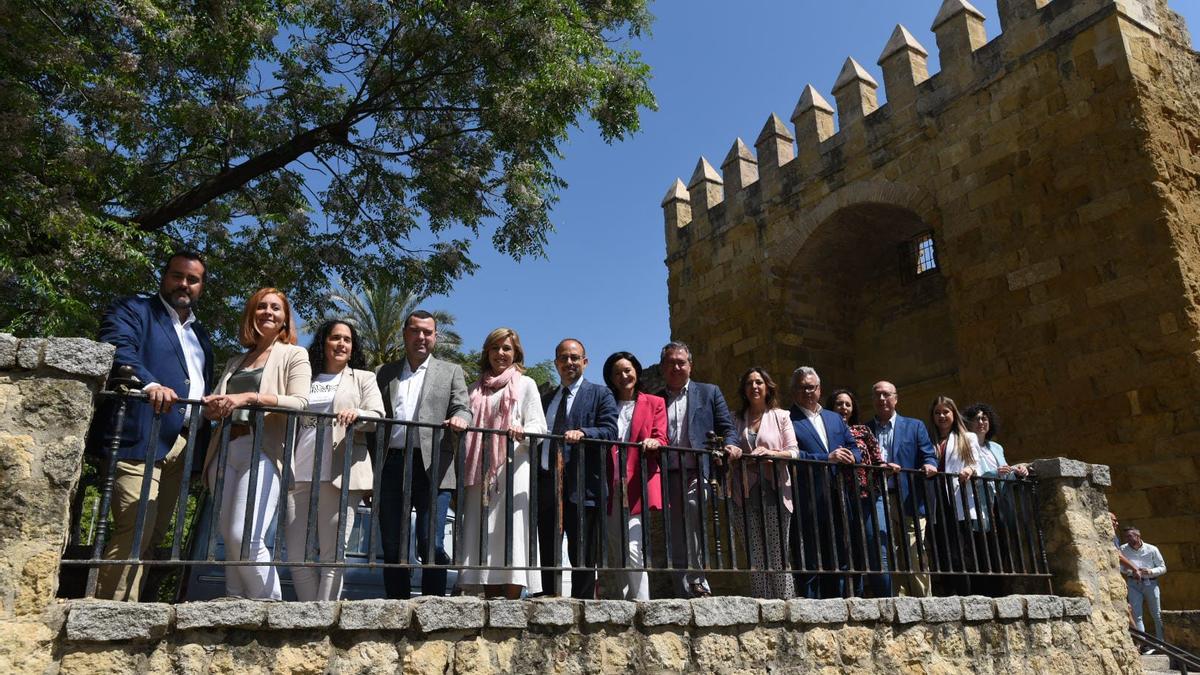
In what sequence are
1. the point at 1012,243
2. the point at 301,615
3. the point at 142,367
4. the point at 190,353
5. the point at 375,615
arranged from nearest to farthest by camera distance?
the point at 301,615 → the point at 375,615 → the point at 142,367 → the point at 190,353 → the point at 1012,243

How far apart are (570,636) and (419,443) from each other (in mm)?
1178

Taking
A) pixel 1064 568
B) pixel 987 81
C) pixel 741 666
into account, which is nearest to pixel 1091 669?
pixel 1064 568

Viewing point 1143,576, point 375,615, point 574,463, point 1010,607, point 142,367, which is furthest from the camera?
point 1143,576

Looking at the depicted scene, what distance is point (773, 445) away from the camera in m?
5.16

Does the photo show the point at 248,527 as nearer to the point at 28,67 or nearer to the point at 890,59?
the point at 28,67

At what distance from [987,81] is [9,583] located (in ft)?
36.3

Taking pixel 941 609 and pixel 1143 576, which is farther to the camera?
pixel 1143 576

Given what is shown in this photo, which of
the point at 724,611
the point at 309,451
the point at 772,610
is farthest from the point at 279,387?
the point at 772,610

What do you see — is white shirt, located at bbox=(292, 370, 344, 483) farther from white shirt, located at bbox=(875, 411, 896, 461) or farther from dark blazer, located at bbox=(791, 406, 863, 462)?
white shirt, located at bbox=(875, 411, 896, 461)

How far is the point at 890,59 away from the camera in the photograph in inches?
478

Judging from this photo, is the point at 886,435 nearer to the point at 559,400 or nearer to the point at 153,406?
the point at 559,400

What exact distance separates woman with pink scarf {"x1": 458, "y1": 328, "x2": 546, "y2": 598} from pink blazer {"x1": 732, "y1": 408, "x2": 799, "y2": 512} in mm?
1244

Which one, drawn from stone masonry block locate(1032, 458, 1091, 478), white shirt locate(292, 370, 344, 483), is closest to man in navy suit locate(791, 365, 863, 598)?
stone masonry block locate(1032, 458, 1091, 478)

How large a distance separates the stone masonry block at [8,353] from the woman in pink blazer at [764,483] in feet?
10.8
